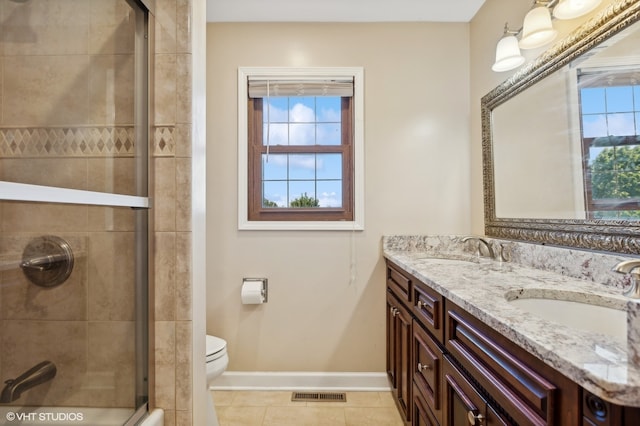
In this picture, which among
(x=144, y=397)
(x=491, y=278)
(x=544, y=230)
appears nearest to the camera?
(x=144, y=397)

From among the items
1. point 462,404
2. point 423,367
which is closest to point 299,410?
point 423,367

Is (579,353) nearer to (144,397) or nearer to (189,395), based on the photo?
(189,395)

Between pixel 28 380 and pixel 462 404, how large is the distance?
1.32 metres

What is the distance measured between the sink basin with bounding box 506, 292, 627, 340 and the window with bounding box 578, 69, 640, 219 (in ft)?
1.09

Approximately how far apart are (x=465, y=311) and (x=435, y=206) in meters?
1.30

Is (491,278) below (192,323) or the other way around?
the other way around

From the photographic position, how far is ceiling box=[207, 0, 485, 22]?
1.98 meters

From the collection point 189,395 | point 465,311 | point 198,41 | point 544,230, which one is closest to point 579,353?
point 465,311

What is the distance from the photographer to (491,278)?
1.19 metres

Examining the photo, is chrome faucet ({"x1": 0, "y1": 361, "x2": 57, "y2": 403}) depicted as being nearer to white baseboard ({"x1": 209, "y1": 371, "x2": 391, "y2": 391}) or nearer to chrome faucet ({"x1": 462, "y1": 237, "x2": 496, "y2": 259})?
white baseboard ({"x1": 209, "y1": 371, "x2": 391, "y2": 391})

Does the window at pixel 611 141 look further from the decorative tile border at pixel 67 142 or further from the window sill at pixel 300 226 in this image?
the decorative tile border at pixel 67 142

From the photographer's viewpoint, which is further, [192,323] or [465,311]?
[192,323]

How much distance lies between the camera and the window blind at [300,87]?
216 centimetres

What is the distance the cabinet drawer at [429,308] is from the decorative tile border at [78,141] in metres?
1.08
